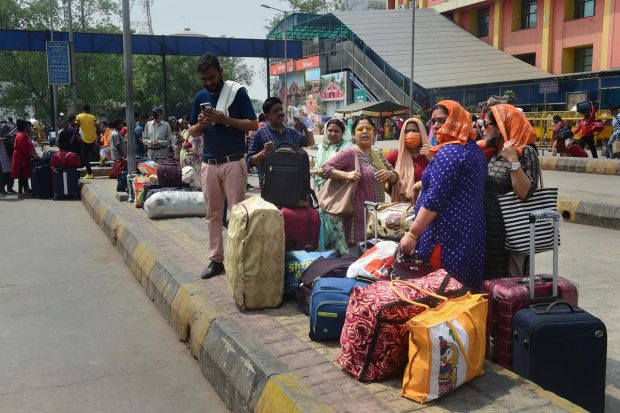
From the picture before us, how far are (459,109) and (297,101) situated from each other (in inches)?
2016

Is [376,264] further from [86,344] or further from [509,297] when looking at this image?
[86,344]

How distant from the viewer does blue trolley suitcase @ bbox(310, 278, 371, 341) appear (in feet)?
13.1

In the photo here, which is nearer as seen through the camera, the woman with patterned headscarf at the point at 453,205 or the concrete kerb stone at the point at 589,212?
the woman with patterned headscarf at the point at 453,205

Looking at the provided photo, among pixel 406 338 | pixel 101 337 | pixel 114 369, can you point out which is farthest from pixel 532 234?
pixel 101 337

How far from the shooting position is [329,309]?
4.00m

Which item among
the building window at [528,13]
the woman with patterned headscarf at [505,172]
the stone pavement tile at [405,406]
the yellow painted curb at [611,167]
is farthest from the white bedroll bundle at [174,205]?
the building window at [528,13]

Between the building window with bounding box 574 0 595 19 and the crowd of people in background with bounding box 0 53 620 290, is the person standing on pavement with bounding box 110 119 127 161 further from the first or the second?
the building window with bounding box 574 0 595 19

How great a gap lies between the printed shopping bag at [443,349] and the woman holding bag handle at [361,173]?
92.7 inches

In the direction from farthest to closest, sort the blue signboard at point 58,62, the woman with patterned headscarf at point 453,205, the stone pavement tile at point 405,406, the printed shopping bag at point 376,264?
the blue signboard at point 58,62 < the printed shopping bag at point 376,264 < the woman with patterned headscarf at point 453,205 < the stone pavement tile at point 405,406

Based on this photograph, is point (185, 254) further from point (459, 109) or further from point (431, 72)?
point (431, 72)

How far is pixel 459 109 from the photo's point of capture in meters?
3.76

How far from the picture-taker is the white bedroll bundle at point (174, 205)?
940 cm

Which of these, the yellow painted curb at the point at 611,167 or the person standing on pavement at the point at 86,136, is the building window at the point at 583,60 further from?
the person standing on pavement at the point at 86,136

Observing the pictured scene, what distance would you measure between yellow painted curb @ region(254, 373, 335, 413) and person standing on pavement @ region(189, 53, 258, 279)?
247 cm
